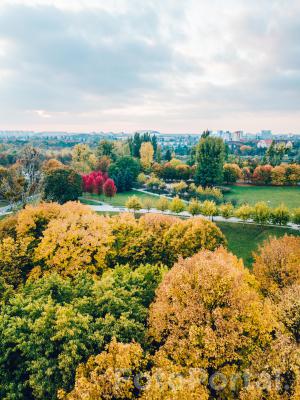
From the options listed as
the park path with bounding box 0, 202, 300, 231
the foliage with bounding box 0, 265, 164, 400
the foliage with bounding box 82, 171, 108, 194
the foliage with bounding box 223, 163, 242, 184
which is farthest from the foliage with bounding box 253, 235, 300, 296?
the foliage with bounding box 223, 163, 242, 184

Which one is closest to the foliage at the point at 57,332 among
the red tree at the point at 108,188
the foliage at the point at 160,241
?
the foliage at the point at 160,241

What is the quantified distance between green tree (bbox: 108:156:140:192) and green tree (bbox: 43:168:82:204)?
70.9 feet

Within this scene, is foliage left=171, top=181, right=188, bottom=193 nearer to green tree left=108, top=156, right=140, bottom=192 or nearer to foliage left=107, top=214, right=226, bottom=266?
green tree left=108, top=156, right=140, bottom=192

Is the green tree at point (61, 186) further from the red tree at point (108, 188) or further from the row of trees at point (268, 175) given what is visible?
the row of trees at point (268, 175)

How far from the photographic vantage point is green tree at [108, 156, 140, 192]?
84125 millimetres

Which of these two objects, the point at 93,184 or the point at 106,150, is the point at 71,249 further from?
the point at 106,150

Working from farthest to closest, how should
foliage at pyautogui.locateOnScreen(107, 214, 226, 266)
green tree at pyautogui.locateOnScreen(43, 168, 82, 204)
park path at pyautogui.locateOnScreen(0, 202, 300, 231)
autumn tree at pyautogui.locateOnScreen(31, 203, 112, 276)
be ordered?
1. green tree at pyautogui.locateOnScreen(43, 168, 82, 204)
2. park path at pyautogui.locateOnScreen(0, 202, 300, 231)
3. foliage at pyautogui.locateOnScreen(107, 214, 226, 266)
4. autumn tree at pyautogui.locateOnScreen(31, 203, 112, 276)

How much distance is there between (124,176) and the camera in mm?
84312

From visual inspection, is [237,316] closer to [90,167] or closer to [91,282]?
[91,282]

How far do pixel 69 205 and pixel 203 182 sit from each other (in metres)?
56.5

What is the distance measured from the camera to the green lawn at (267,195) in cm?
7106

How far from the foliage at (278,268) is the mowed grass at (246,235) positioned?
13052 millimetres

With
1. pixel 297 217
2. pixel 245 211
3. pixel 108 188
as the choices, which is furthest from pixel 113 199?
pixel 297 217

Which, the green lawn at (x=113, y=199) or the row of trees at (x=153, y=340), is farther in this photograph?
the green lawn at (x=113, y=199)
